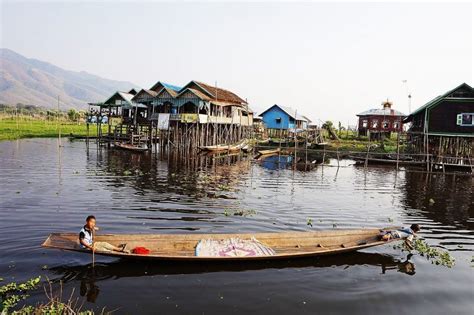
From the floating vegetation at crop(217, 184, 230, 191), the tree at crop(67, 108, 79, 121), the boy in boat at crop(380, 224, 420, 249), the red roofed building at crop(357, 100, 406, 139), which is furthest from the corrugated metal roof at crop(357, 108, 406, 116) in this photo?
the tree at crop(67, 108, 79, 121)

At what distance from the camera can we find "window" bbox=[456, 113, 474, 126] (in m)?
28.7

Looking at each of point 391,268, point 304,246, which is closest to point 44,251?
point 304,246

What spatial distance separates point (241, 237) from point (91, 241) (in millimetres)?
3737

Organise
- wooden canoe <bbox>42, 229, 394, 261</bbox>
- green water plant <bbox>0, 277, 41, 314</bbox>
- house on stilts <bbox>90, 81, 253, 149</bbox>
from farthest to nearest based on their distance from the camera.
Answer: house on stilts <bbox>90, 81, 253, 149</bbox> → wooden canoe <bbox>42, 229, 394, 261</bbox> → green water plant <bbox>0, 277, 41, 314</bbox>

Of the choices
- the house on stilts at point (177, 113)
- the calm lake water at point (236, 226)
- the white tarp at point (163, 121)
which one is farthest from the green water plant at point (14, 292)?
the white tarp at point (163, 121)

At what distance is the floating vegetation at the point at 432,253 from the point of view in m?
10.6

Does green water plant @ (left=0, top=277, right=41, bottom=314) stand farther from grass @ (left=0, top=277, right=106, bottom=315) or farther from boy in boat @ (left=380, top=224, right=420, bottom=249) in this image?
boy in boat @ (left=380, top=224, right=420, bottom=249)

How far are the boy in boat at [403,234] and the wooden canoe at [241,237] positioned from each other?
26cm

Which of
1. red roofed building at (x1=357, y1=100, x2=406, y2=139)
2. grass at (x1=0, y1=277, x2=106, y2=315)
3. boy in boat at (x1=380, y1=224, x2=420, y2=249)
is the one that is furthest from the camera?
red roofed building at (x1=357, y1=100, x2=406, y2=139)

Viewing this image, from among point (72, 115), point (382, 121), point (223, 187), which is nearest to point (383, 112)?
point (382, 121)

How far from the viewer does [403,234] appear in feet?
35.1

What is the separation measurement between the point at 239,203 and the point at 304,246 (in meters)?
6.39

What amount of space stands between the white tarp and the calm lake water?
1132cm

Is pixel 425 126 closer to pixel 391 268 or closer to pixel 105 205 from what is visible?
pixel 391 268
